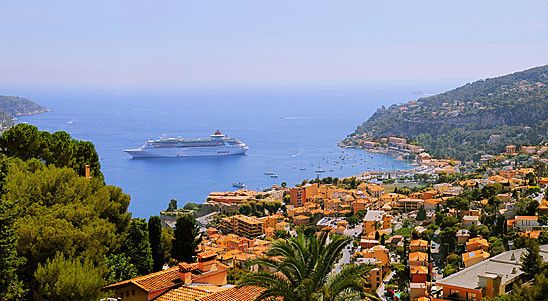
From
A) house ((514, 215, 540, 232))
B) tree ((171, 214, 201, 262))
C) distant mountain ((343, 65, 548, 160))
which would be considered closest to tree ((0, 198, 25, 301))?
tree ((171, 214, 201, 262))

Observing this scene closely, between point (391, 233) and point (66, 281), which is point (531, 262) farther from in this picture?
point (391, 233)

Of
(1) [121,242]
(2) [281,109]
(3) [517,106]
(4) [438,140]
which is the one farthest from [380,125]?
(1) [121,242]

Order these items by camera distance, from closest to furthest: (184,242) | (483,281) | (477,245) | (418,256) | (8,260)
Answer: (8,260), (184,242), (483,281), (477,245), (418,256)

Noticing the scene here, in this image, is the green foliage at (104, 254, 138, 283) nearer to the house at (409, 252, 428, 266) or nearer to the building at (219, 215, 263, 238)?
the house at (409, 252, 428, 266)

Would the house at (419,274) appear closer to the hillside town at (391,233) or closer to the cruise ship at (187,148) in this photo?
the hillside town at (391,233)

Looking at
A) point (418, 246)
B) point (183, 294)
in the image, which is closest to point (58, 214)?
point (183, 294)

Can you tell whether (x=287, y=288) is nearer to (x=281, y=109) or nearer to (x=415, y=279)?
(x=415, y=279)

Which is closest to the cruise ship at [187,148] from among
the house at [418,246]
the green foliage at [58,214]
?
the house at [418,246]
